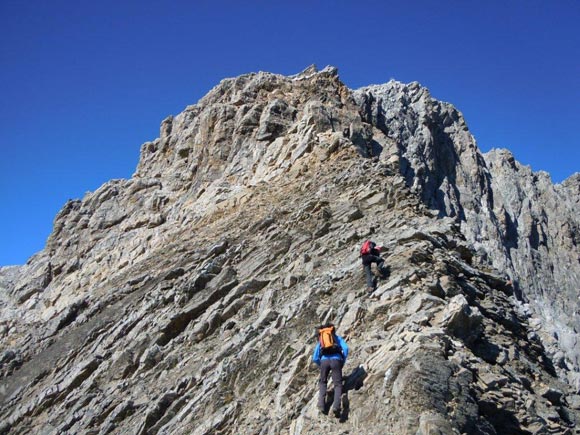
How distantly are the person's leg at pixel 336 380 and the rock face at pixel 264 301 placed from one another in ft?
0.93

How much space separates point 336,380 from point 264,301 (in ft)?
23.7

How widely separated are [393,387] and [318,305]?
5429mm

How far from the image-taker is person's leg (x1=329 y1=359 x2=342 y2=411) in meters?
11.3

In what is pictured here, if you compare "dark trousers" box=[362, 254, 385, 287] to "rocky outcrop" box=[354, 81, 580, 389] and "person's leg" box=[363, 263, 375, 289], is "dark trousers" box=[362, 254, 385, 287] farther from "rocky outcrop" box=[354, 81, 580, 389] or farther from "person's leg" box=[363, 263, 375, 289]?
"rocky outcrop" box=[354, 81, 580, 389]

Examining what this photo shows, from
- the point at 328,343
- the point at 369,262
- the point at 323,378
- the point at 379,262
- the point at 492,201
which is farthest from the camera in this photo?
the point at 492,201

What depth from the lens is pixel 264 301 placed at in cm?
1847

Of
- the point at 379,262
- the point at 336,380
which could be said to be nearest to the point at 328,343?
the point at 336,380

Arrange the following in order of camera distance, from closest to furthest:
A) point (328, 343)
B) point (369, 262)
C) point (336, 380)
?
point (336, 380) < point (328, 343) < point (369, 262)

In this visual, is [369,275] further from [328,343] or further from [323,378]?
[323,378]

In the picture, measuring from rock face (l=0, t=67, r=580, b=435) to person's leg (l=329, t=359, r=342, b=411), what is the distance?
28cm

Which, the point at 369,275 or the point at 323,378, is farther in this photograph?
the point at 369,275

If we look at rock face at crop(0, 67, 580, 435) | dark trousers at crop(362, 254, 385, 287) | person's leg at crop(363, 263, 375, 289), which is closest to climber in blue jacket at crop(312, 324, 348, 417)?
rock face at crop(0, 67, 580, 435)

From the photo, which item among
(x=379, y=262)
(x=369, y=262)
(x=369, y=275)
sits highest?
(x=379, y=262)

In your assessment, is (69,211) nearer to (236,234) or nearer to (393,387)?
(236,234)
